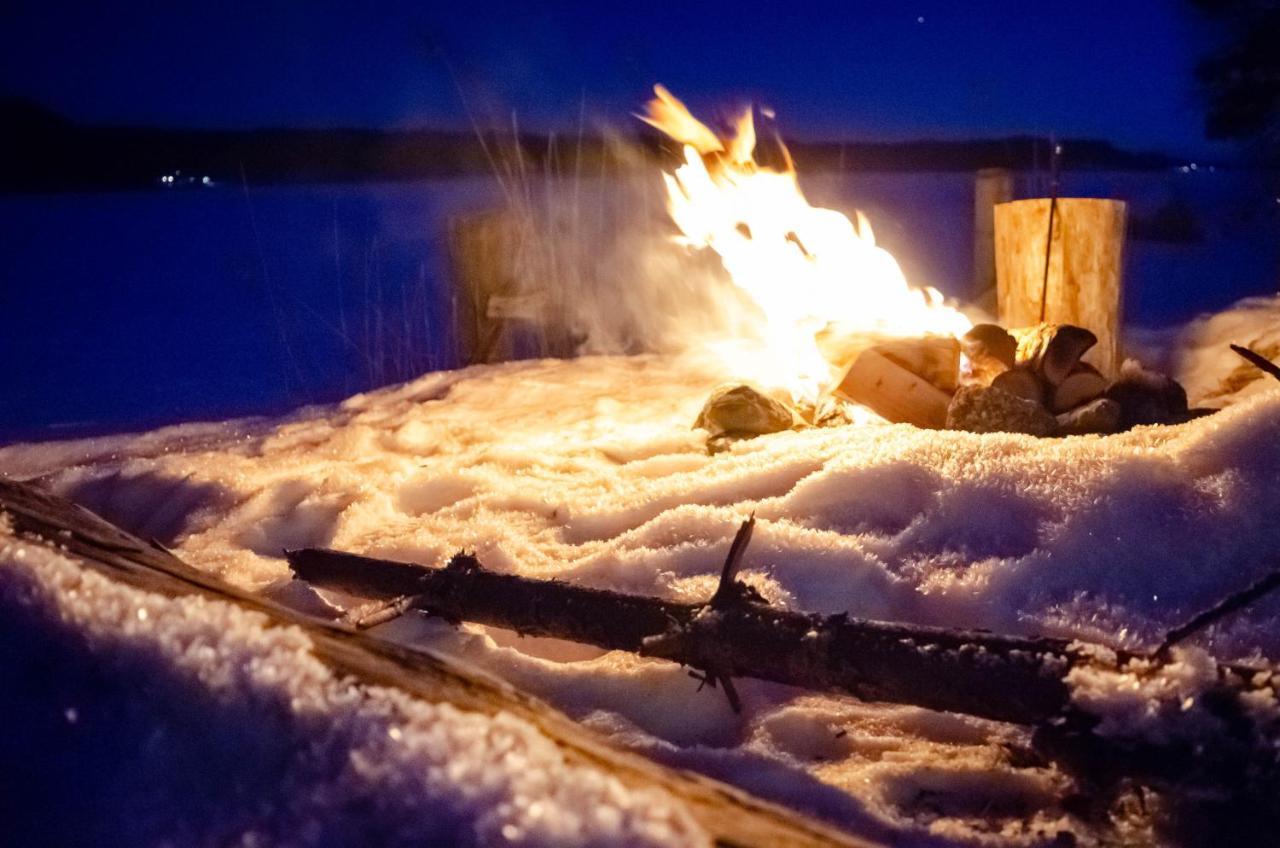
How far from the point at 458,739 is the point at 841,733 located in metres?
1.19

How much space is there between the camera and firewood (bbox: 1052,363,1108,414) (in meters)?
4.77

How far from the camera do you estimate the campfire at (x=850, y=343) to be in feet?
15.0

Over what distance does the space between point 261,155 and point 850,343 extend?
23102mm

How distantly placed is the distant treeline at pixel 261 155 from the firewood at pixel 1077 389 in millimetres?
15977

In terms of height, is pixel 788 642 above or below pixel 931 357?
below

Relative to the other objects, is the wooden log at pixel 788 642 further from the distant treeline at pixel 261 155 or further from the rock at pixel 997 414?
the distant treeline at pixel 261 155

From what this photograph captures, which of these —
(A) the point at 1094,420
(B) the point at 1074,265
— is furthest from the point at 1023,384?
(B) the point at 1074,265

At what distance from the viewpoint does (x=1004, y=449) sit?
3.33 m

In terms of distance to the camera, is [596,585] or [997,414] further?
[997,414]

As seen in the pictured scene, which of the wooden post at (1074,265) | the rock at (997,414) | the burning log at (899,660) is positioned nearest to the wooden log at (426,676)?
the burning log at (899,660)

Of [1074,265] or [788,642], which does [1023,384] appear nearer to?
[1074,265]

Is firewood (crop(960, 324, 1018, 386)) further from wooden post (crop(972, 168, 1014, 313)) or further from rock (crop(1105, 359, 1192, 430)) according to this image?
wooden post (crop(972, 168, 1014, 313))

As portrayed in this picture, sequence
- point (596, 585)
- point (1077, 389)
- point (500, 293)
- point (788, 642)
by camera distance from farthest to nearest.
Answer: point (500, 293) → point (1077, 389) → point (596, 585) → point (788, 642)

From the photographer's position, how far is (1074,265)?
5.54 metres
